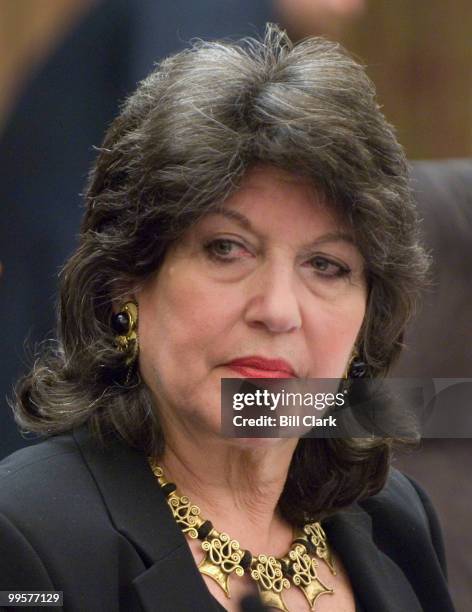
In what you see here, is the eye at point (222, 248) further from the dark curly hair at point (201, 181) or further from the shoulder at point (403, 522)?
the shoulder at point (403, 522)

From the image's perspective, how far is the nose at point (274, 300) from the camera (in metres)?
1.43

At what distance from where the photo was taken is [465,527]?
1971 millimetres

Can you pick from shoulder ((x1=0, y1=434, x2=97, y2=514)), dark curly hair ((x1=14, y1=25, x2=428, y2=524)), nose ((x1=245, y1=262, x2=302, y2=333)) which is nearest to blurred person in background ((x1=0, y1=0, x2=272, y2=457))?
dark curly hair ((x1=14, y1=25, x2=428, y2=524))

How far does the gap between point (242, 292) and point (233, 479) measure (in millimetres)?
243

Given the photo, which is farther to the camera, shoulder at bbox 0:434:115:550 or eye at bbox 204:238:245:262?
eye at bbox 204:238:245:262

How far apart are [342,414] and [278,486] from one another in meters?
0.14

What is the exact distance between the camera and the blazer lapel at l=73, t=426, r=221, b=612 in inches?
55.2

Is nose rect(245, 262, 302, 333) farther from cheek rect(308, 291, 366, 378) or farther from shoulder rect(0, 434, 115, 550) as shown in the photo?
shoulder rect(0, 434, 115, 550)

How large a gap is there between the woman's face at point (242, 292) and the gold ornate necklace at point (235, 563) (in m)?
0.10

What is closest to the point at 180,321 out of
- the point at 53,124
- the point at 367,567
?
the point at 367,567

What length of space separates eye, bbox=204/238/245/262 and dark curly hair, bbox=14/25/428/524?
0.12ft

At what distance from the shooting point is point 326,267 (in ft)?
4.98

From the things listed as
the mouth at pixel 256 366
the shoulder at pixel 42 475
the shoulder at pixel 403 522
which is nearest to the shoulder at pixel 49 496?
the shoulder at pixel 42 475

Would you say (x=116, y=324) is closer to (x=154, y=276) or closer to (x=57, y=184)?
(x=154, y=276)
